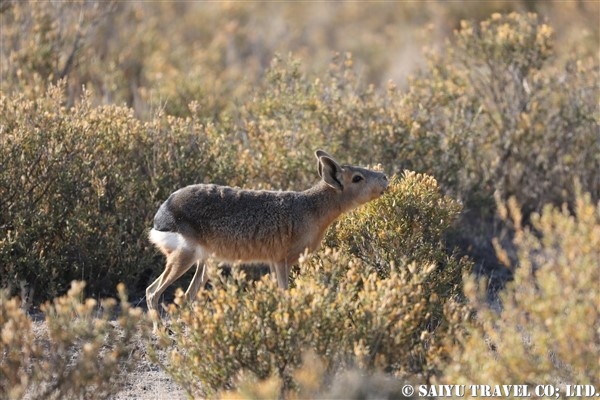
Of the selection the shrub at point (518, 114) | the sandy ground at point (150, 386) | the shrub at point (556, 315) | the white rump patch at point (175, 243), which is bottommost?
the sandy ground at point (150, 386)

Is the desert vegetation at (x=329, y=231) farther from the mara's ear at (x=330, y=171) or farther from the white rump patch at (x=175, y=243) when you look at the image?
the white rump patch at (x=175, y=243)

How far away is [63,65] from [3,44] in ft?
2.52

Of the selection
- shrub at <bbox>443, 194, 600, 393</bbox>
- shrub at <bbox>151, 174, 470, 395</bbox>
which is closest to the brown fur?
shrub at <bbox>151, 174, 470, 395</bbox>

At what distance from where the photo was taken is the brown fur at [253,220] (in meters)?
7.32

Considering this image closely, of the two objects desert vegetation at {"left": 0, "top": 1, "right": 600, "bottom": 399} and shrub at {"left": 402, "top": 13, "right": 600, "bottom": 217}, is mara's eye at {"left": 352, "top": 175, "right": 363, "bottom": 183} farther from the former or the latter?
shrub at {"left": 402, "top": 13, "right": 600, "bottom": 217}

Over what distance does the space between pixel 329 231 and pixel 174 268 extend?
1308mm

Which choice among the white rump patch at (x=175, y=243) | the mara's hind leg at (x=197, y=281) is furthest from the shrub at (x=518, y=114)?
the white rump patch at (x=175, y=243)

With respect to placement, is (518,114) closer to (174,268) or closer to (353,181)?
(353,181)

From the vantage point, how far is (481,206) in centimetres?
1099

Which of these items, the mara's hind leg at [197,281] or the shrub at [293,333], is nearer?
the shrub at [293,333]

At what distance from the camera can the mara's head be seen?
771 cm

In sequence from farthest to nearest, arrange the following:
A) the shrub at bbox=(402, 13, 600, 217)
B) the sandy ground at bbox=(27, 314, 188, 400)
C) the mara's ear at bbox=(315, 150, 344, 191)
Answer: the shrub at bbox=(402, 13, 600, 217) → the mara's ear at bbox=(315, 150, 344, 191) → the sandy ground at bbox=(27, 314, 188, 400)

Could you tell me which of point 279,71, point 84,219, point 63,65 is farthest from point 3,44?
point 84,219

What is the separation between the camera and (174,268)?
742 cm
